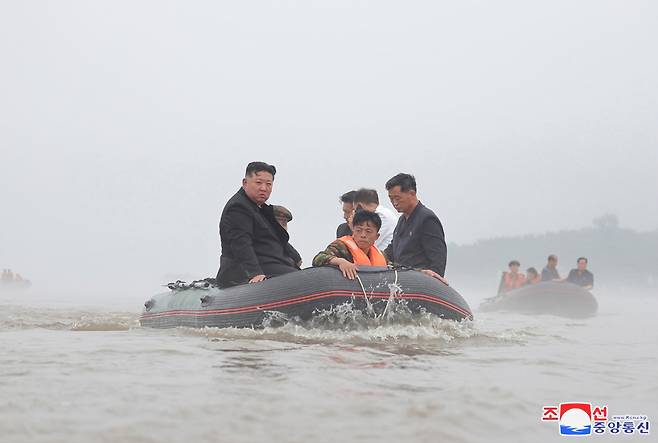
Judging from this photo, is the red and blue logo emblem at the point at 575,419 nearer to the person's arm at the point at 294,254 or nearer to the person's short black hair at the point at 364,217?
the person's short black hair at the point at 364,217

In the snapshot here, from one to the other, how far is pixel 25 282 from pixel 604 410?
41.6 meters

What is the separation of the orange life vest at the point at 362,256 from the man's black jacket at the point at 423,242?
2.06ft

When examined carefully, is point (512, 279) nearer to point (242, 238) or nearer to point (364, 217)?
point (364, 217)

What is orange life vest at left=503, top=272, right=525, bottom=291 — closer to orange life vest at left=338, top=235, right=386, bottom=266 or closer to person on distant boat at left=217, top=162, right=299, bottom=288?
person on distant boat at left=217, top=162, right=299, bottom=288

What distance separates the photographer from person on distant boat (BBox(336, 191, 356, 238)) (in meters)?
8.07

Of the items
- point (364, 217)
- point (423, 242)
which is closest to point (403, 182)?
point (423, 242)

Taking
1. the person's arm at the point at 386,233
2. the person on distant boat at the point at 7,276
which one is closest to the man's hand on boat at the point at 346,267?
the person's arm at the point at 386,233

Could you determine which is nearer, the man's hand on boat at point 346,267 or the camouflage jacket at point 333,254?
the man's hand on boat at point 346,267

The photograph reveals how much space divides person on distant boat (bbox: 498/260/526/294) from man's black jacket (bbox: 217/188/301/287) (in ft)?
46.8

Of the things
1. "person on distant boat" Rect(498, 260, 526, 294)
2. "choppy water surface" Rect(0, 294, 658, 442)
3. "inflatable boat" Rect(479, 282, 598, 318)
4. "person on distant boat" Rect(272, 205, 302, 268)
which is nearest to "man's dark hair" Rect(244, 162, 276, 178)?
Result: "person on distant boat" Rect(272, 205, 302, 268)

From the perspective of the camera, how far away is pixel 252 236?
6922 millimetres

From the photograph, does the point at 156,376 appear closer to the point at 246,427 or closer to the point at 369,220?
the point at 246,427

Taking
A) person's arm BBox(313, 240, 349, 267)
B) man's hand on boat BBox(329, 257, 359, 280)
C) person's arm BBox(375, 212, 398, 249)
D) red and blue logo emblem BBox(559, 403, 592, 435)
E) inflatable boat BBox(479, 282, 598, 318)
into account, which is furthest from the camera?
inflatable boat BBox(479, 282, 598, 318)

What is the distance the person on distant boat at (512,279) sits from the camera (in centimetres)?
2030
